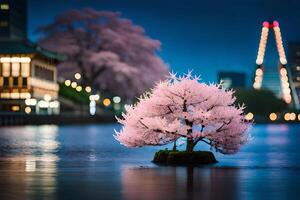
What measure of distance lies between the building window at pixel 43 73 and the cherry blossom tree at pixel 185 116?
287ft

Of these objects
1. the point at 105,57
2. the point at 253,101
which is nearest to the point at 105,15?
the point at 105,57

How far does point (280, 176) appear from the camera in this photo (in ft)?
76.6

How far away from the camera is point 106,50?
12762cm

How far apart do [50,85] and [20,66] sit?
13543 mm

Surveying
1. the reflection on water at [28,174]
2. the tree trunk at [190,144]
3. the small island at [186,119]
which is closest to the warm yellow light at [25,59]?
the reflection on water at [28,174]

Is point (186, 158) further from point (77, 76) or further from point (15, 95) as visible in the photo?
point (77, 76)

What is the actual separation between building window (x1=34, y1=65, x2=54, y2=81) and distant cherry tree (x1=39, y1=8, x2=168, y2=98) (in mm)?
3488

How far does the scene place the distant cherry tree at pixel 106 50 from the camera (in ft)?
413

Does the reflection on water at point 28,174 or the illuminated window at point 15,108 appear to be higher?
the illuminated window at point 15,108

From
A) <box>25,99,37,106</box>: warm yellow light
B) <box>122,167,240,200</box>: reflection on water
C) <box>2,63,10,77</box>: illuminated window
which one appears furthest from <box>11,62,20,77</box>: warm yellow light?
<box>122,167,240,200</box>: reflection on water

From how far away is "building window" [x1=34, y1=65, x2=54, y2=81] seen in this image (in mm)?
116125

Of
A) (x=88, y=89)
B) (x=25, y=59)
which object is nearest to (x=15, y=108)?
(x=25, y=59)

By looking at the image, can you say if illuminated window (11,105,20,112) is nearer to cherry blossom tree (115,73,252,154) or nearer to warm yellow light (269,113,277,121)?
warm yellow light (269,113,277,121)

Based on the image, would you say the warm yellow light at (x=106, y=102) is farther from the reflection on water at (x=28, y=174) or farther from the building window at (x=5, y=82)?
the reflection on water at (x=28, y=174)
